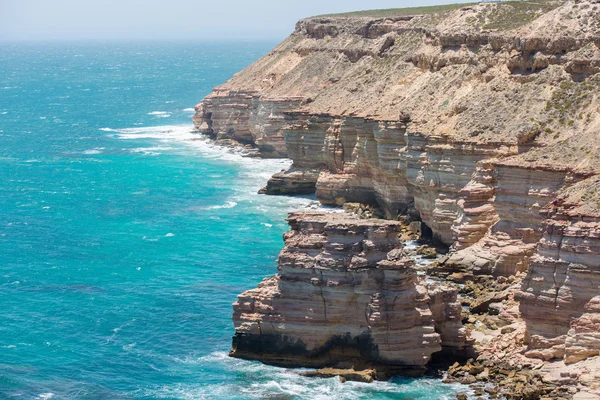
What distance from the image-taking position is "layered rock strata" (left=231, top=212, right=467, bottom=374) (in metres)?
59.0

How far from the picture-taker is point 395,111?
96.8 m

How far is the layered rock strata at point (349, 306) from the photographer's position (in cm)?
5903

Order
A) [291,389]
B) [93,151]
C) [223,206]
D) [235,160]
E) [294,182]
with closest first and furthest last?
[291,389] → [223,206] → [294,182] → [235,160] → [93,151]

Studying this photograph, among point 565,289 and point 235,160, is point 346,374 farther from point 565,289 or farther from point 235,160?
point 235,160

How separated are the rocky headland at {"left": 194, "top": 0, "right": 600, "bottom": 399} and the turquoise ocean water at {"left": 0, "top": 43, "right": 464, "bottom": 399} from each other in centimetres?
283

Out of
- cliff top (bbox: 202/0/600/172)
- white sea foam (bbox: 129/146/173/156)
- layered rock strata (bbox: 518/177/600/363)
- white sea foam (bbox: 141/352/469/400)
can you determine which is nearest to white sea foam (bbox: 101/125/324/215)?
white sea foam (bbox: 129/146/173/156)

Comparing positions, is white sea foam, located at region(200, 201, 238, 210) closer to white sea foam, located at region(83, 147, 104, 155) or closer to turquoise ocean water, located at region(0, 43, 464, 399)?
turquoise ocean water, located at region(0, 43, 464, 399)

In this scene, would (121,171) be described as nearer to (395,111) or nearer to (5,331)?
(395,111)

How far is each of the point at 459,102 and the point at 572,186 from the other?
22.8 m

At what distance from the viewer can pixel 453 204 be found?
8131 centimetres

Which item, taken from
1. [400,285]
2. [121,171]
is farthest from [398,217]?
[121,171]

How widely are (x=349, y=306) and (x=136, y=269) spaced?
2867 cm

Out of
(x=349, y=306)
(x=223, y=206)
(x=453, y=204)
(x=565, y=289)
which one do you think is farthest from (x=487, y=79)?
(x=349, y=306)

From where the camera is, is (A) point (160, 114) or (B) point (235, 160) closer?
(B) point (235, 160)
